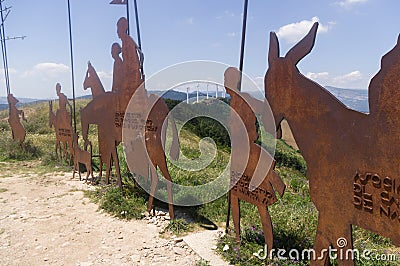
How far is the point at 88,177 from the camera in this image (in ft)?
27.0

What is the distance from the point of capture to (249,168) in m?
4.02

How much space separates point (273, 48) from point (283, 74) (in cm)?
34

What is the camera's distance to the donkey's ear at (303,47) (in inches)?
119

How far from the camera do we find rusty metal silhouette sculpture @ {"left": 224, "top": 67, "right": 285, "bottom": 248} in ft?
12.4

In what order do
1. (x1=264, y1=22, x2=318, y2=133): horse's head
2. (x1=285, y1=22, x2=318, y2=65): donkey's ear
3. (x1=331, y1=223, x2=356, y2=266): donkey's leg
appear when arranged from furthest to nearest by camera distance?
(x1=264, y1=22, x2=318, y2=133): horse's head, (x1=285, y1=22, x2=318, y2=65): donkey's ear, (x1=331, y1=223, x2=356, y2=266): donkey's leg

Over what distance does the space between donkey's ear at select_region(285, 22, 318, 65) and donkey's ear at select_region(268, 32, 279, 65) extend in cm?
20

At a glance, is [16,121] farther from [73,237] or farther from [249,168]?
[249,168]

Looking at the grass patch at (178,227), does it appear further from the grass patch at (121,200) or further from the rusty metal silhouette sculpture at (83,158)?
the rusty metal silhouette sculpture at (83,158)

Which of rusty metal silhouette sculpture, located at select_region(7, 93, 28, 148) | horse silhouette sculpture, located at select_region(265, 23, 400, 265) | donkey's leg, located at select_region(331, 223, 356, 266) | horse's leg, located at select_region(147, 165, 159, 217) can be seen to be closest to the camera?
horse silhouette sculpture, located at select_region(265, 23, 400, 265)

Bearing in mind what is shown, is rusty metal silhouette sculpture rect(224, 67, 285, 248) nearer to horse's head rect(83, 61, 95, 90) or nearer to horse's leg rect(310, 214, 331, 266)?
horse's leg rect(310, 214, 331, 266)

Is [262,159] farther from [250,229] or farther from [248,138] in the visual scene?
[250,229]

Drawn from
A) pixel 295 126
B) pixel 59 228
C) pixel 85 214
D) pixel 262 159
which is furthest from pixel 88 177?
pixel 295 126

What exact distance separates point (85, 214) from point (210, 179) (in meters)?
2.69

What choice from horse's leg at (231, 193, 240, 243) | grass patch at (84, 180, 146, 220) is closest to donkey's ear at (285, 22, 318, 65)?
horse's leg at (231, 193, 240, 243)
